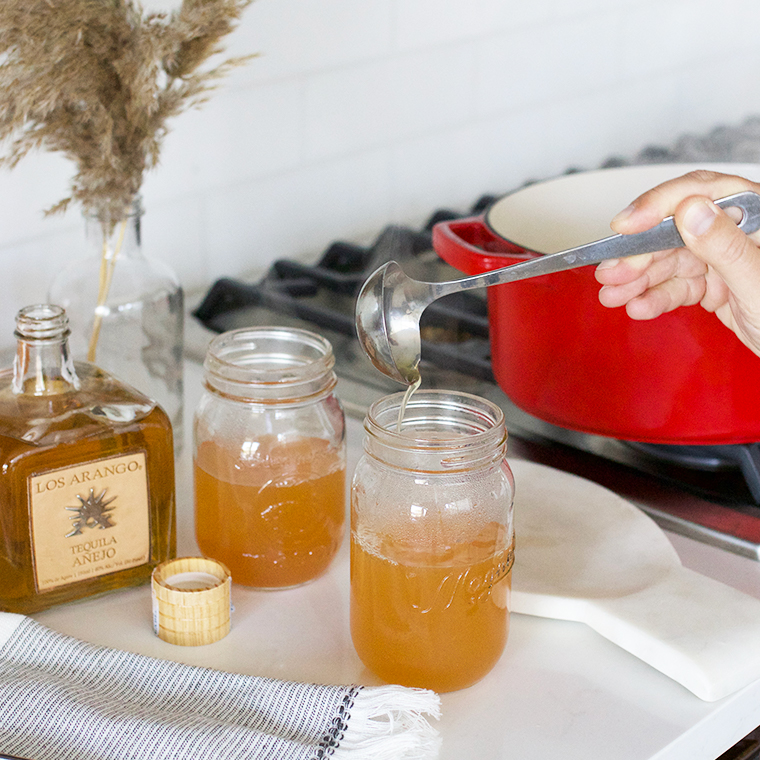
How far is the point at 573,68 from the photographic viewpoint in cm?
163

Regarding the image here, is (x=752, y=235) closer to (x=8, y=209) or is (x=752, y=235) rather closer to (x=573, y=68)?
(x=8, y=209)

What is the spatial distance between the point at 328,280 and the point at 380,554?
646 millimetres

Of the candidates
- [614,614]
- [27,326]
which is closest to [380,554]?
[614,614]

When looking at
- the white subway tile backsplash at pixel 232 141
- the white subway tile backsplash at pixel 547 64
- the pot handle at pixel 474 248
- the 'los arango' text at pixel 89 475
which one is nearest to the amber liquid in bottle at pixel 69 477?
the 'los arango' text at pixel 89 475

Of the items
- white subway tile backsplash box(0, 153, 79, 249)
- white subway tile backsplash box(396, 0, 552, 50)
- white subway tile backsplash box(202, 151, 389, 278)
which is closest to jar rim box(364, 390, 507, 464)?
white subway tile backsplash box(0, 153, 79, 249)

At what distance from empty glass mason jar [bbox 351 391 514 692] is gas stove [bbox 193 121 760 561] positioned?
276mm

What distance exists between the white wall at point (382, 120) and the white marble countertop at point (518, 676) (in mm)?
477

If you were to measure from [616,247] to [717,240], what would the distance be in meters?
0.06

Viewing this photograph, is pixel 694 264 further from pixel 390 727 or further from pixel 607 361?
pixel 390 727

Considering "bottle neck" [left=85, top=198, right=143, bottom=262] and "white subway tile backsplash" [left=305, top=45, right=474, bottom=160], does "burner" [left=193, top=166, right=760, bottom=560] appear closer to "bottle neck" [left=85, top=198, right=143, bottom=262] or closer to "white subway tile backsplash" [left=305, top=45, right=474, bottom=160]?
"white subway tile backsplash" [left=305, top=45, right=474, bottom=160]

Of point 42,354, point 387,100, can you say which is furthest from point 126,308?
point 387,100

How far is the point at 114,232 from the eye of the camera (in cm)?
84

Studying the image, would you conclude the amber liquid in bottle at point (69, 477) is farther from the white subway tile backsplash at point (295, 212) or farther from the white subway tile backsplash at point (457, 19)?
the white subway tile backsplash at point (457, 19)

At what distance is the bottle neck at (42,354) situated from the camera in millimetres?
668
